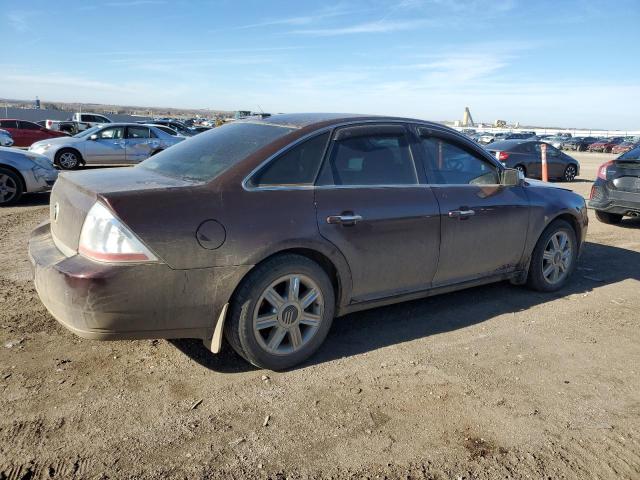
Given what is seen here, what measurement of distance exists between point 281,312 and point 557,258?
10.7ft

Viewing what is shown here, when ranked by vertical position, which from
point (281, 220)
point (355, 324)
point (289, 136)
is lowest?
point (355, 324)

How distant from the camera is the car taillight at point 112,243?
9.78 ft

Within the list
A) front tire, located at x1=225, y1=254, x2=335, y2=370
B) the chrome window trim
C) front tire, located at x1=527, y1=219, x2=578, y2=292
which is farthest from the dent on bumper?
front tire, located at x1=527, y1=219, x2=578, y2=292

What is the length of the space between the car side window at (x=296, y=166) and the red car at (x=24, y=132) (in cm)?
2274

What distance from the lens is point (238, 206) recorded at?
329 cm

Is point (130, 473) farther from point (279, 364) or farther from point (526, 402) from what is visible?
point (526, 402)

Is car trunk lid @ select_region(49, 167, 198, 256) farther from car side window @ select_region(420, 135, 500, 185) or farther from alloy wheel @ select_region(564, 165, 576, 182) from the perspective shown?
alloy wheel @ select_region(564, 165, 576, 182)

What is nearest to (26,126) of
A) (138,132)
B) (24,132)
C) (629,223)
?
(24,132)

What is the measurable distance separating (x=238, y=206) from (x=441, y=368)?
1.77 meters

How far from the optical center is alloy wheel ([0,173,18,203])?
9.31m

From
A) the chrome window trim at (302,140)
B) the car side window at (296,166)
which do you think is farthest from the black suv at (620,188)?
the car side window at (296,166)

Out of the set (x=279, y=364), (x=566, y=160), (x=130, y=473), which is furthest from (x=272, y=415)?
(x=566, y=160)

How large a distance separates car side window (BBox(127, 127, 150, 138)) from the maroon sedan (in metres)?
13.1

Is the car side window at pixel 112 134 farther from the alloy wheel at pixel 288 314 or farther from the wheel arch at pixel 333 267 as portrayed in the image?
the alloy wheel at pixel 288 314
